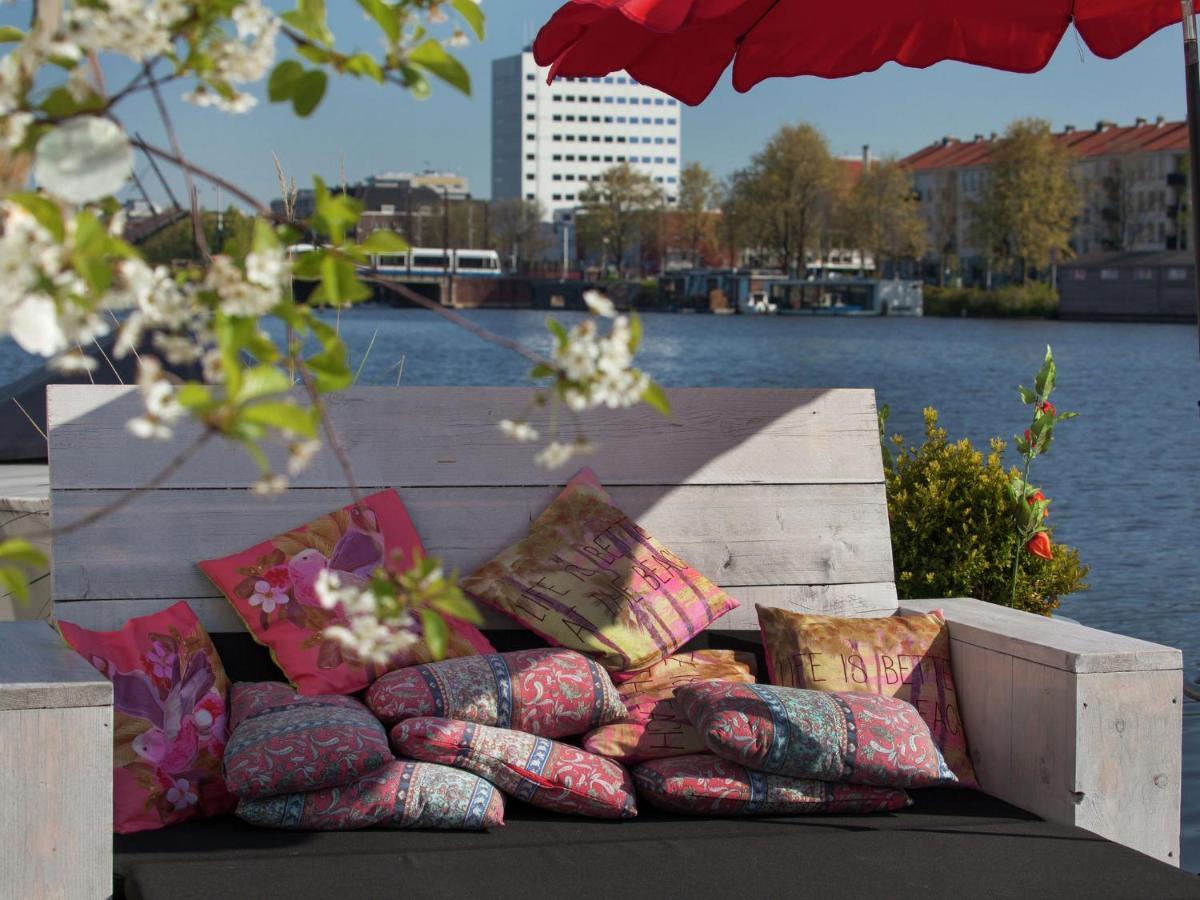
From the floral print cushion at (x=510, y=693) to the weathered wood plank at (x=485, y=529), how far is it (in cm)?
32

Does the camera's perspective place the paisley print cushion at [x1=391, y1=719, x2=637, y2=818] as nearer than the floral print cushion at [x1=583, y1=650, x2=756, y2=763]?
Yes

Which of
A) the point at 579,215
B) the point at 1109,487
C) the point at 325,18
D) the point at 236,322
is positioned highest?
the point at 579,215

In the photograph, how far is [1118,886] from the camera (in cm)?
203

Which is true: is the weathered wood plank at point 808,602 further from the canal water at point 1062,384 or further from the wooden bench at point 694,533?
the canal water at point 1062,384

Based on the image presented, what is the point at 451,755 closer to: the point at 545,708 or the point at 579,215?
the point at 545,708

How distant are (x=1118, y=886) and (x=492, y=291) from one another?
78664mm

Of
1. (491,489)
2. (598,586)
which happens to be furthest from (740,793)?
(491,489)

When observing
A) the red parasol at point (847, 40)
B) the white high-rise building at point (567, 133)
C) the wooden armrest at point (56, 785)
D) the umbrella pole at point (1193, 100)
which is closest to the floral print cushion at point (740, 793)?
the wooden armrest at point (56, 785)

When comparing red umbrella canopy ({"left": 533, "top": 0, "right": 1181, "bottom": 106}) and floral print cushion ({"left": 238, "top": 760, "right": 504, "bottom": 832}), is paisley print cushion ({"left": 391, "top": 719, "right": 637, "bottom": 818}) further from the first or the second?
red umbrella canopy ({"left": 533, "top": 0, "right": 1181, "bottom": 106})

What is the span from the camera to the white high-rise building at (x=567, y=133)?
11956 cm

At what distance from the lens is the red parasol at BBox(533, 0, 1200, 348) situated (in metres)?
3.16

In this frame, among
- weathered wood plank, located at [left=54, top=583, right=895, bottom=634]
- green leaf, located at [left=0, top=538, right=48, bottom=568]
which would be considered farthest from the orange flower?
green leaf, located at [left=0, top=538, right=48, bottom=568]

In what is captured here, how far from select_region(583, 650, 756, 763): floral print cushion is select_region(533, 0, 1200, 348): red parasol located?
1.26m

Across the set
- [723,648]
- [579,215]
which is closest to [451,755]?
[723,648]
